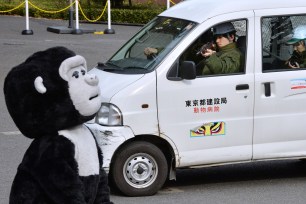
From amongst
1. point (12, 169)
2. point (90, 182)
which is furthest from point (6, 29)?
point (90, 182)

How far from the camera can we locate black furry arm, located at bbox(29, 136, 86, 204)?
4.01 meters

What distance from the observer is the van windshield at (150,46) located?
27.2 ft

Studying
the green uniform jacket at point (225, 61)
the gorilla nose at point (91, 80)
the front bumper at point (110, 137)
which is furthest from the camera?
the green uniform jacket at point (225, 61)

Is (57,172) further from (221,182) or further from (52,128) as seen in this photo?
(221,182)

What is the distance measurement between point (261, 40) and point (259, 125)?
2.83 ft

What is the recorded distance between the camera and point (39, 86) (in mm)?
3992

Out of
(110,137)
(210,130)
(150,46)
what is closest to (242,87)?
(210,130)

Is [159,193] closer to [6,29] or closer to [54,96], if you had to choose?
[54,96]

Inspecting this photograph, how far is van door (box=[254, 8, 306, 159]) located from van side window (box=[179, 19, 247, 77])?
0.57 ft

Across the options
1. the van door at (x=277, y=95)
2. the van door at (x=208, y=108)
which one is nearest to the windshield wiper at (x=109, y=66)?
the van door at (x=208, y=108)

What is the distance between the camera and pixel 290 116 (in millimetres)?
8383

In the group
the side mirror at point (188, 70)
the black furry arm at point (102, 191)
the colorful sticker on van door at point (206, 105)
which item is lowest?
the black furry arm at point (102, 191)

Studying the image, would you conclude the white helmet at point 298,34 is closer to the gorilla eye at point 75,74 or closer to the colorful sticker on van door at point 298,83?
the colorful sticker on van door at point 298,83

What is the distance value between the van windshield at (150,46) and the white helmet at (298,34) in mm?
1068
